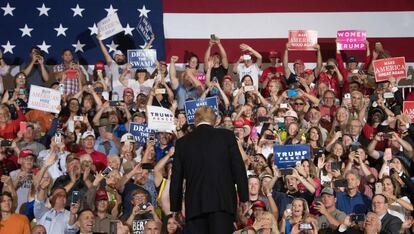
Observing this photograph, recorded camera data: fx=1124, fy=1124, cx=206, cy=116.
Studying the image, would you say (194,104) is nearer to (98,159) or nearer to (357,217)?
(98,159)

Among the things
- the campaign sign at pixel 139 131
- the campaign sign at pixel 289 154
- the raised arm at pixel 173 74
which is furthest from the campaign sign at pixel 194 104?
the raised arm at pixel 173 74

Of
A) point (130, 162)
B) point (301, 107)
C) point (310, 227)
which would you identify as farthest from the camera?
point (301, 107)

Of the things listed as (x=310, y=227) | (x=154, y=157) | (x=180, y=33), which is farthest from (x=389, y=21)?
(x=310, y=227)

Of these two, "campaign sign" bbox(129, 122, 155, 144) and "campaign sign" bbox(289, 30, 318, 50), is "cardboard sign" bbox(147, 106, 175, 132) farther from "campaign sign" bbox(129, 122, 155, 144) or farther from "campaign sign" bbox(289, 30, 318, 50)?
"campaign sign" bbox(289, 30, 318, 50)

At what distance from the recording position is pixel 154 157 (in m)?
12.9

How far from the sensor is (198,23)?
674 inches

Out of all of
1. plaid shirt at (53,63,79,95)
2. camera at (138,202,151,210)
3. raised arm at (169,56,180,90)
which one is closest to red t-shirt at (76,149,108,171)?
camera at (138,202,151,210)

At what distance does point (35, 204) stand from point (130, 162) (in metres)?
1.33

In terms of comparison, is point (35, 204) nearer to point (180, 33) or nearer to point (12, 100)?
point (12, 100)

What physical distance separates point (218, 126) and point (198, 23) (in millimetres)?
3812

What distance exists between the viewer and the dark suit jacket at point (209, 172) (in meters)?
8.72

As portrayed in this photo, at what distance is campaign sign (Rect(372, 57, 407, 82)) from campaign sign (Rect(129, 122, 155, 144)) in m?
3.42

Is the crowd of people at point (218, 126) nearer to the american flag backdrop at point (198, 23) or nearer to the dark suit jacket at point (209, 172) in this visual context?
the american flag backdrop at point (198, 23)

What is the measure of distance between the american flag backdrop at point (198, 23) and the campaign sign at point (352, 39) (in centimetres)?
95
